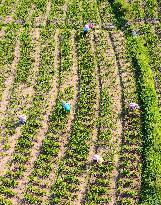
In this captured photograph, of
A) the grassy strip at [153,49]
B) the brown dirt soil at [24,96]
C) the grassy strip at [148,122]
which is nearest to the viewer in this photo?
the grassy strip at [148,122]

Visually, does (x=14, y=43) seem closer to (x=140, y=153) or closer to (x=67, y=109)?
(x=67, y=109)

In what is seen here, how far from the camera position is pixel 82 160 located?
18625mm

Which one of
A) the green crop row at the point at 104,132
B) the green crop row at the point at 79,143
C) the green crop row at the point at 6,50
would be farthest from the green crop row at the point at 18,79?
the green crop row at the point at 104,132

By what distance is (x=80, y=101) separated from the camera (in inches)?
827

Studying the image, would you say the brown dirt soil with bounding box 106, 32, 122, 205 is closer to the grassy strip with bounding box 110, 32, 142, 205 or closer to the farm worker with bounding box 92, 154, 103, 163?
the grassy strip with bounding box 110, 32, 142, 205

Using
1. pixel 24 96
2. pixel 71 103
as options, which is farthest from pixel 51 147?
pixel 24 96

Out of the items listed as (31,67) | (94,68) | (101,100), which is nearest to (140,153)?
(101,100)

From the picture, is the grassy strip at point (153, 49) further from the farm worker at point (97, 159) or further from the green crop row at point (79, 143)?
the farm worker at point (97, 159)

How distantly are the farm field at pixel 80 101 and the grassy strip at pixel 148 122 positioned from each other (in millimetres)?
40

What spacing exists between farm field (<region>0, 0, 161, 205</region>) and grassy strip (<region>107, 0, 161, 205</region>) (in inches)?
1.6

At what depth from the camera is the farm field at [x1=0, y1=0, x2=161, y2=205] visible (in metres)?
17.9

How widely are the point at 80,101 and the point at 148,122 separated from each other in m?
3.35

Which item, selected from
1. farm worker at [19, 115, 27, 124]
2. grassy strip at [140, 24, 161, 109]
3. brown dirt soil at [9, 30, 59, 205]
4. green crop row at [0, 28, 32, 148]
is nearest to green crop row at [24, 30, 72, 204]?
brown dirt soil at [9, 30, 59, 205]

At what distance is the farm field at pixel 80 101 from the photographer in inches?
703
